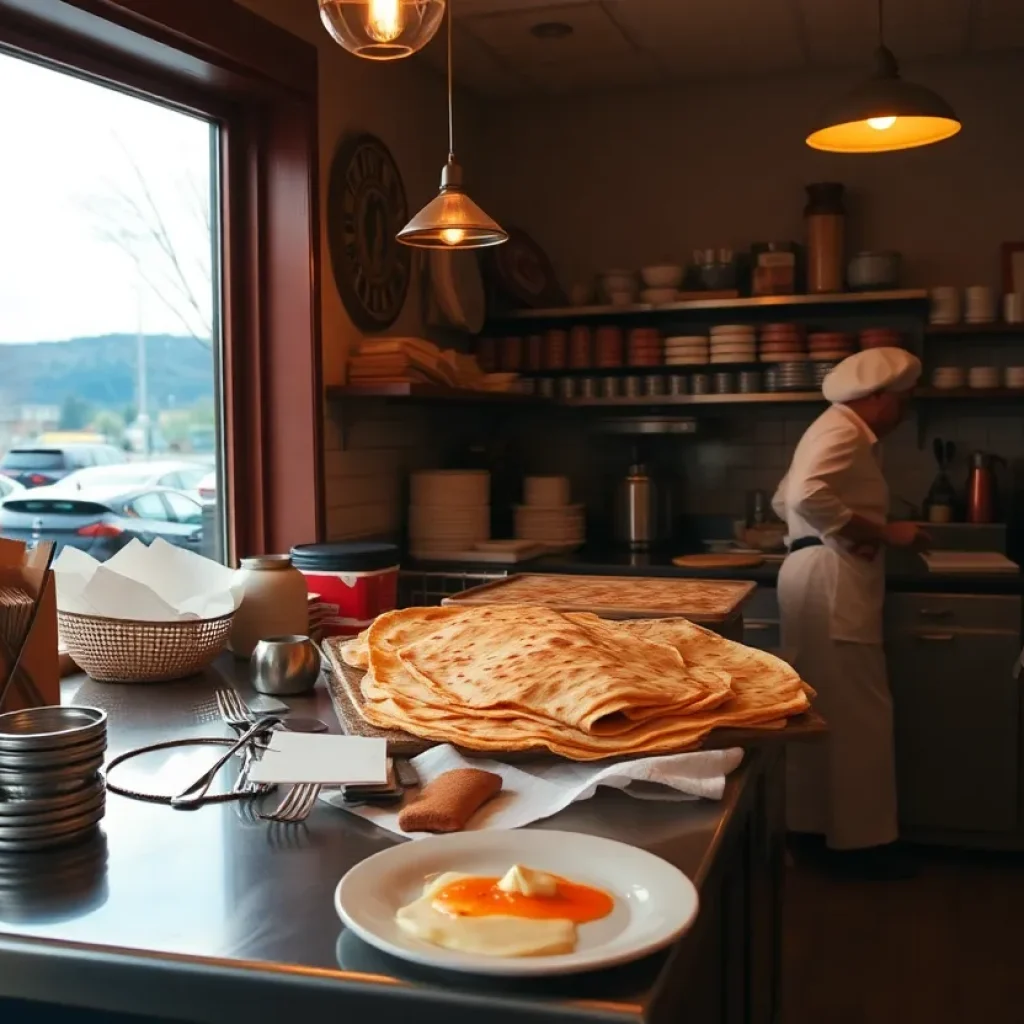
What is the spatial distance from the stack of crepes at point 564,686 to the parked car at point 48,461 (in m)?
0.93

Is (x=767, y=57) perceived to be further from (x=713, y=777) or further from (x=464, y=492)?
(x=713, y=777)

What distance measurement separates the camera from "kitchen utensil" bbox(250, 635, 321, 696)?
76.5 inches

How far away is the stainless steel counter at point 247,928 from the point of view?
0.93 m

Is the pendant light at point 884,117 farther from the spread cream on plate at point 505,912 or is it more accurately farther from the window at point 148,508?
the spread cream on plate at point 505,912

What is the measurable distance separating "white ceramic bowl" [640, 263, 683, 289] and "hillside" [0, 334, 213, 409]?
5.93 ft

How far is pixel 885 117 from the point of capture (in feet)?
9.34

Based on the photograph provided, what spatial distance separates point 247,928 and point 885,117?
2.49 metres

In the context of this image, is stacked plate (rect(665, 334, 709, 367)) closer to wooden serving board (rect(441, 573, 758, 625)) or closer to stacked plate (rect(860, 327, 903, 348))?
stacked plate (rect(860, 327, 903, 348))

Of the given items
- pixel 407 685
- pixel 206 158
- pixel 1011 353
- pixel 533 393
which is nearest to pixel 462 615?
pixel 407 685

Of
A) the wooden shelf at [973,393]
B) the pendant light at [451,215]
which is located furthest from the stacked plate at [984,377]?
the pendant light at [451,215]

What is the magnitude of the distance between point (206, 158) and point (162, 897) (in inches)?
97.6

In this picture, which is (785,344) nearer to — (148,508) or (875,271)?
(875,271)

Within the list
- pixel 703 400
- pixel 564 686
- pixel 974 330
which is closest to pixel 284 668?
pixel 564 686

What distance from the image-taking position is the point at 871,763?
352 centimetres
